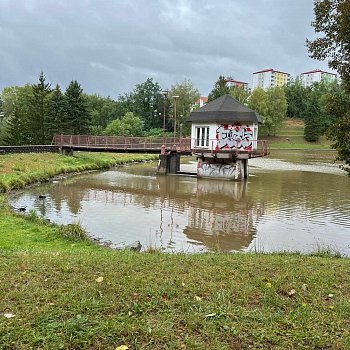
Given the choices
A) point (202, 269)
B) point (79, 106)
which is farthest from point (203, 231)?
point (79, 106)

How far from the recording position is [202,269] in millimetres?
6109

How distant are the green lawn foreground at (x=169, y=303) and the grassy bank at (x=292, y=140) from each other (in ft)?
→ 277

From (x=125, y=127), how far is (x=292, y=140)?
4546 cm

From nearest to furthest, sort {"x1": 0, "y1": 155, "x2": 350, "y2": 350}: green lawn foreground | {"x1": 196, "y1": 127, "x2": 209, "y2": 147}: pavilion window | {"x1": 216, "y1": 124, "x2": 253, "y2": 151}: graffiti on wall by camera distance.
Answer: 1. {"x1": 0, "y1": 155, "x2": 350, "y2": 350}: green lawn foreground
2. {"x1": 216, "y1": 124, "x2": 253, "y2": 151}: graffiti on wall
3. {"x1": 196, "y1": 127, "x2": 209, "y2": 147}: pavilion window

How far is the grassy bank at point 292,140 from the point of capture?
88438 millimetres

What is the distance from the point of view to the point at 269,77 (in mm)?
181250

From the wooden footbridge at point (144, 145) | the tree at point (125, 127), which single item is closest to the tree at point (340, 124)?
the wooden footbridge at point (144, 145)

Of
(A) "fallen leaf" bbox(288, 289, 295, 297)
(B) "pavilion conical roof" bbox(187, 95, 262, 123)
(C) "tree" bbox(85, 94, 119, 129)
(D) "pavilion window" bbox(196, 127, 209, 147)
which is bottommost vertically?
(A) "fallen leaf" bbox(288, 289, 295, 297)

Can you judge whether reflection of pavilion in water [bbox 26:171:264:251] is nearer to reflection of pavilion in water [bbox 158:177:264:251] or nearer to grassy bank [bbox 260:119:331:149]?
reflection of pavilion in water [bbox 158:177:264:251]

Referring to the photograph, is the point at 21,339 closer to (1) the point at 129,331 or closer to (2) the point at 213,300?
(1) the point at 129,331

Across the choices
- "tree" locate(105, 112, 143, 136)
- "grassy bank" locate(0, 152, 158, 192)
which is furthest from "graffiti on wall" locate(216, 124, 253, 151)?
"tree" locate(105, 112, 143, 136)

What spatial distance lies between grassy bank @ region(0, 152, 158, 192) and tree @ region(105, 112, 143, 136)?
2626 centimetres

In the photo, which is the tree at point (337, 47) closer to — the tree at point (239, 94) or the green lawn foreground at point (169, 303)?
the green lawn foreground at point (169, 303)

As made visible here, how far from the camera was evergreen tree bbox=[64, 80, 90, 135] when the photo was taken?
54.0 metres
